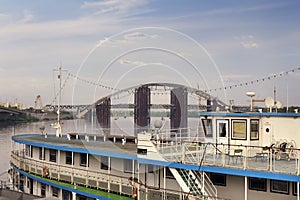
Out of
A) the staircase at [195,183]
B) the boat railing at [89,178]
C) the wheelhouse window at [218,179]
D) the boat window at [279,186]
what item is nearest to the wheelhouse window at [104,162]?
the boat railing at [89,178]

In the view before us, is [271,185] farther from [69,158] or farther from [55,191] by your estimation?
[55,191]

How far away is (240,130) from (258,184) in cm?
279

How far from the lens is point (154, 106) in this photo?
5144cm

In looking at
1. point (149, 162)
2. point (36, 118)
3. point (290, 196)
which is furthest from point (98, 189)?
point (36, 118)

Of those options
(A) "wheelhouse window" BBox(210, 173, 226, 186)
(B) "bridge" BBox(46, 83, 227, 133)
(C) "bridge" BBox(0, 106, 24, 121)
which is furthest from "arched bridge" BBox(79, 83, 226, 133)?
(C) "bridge" BBox(0, 106, 24, 121)

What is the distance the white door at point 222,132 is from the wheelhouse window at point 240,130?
337 millimetres

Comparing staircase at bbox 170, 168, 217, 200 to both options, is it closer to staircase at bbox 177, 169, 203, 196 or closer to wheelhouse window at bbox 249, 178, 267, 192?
staircase at bbox 177, 169, 203, 196

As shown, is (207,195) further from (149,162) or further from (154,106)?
(154,106)

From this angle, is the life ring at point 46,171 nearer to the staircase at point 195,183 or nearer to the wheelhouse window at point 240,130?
the staircase at point 195,183

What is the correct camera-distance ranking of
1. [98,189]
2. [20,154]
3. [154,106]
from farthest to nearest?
[154,106] → [20,154] → [98,189]

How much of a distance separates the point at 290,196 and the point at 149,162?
18.2ft

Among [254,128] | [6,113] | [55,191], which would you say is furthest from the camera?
[6,113]

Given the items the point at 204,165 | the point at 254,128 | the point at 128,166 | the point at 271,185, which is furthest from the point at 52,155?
the point at 271,185

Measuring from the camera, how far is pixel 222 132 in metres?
17.2
